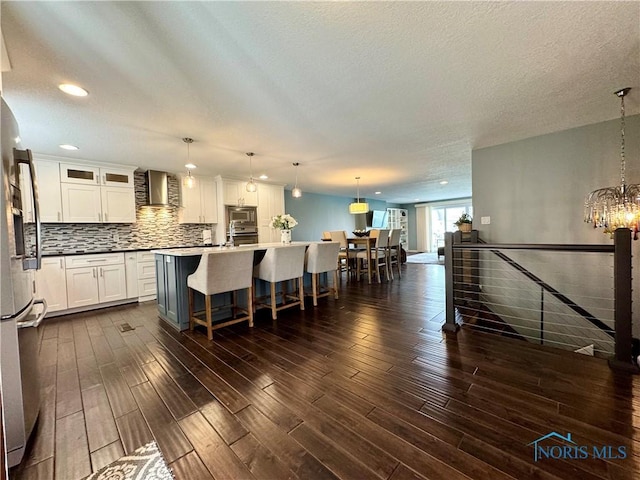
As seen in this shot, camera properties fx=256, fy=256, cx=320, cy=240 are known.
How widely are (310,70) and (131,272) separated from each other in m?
4.31

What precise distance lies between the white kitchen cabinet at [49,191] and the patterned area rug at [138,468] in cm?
398

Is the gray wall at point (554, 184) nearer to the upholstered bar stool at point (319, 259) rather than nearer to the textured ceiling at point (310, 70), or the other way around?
the textured ceiling at point (310, 70)

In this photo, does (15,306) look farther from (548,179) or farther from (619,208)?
(548,179)

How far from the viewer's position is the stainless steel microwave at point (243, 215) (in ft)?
17.8

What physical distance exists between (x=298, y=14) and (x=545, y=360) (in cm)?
299

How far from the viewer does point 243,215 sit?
559 cm

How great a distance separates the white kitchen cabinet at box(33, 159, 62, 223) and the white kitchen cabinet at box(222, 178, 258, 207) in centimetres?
245

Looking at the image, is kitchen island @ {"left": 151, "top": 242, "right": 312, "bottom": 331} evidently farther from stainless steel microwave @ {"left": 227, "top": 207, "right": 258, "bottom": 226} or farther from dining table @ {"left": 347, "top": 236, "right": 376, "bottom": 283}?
dining table @ {"left": 347, "top": 236, "right": 376, "bottom": 283}

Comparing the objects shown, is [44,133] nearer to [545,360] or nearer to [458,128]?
[458,128]

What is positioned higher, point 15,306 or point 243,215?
point 243,215

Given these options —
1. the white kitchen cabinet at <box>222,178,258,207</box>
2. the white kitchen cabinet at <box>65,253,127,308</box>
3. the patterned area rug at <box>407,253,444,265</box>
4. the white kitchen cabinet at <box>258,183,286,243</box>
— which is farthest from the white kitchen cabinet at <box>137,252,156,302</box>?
the patterned area rug at <box>407,253,444,265</box>

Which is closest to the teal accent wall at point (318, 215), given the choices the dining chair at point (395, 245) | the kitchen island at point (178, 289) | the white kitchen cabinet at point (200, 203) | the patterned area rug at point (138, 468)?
the white kitchen cabinet at point (200, 203)

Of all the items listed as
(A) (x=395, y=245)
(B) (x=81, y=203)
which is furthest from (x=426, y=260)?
(B) (x=81, y=203)

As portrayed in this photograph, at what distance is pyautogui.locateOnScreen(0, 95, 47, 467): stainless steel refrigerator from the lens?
1227 millimetres
